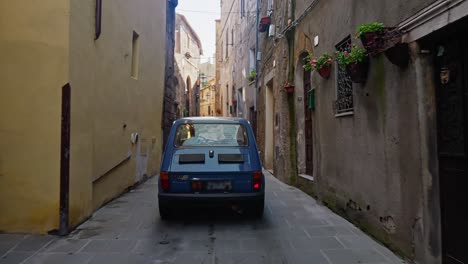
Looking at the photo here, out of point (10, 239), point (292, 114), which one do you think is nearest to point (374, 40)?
point (10, 239)

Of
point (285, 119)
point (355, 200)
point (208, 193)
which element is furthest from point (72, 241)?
point (285, 119)

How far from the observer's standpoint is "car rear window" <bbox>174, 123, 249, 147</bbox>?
6.14 metres

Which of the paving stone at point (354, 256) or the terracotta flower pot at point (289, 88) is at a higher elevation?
the terracotta flower pot at point (289, 88)

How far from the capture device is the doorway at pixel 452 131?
3.30 metres

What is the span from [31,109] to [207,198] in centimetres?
253

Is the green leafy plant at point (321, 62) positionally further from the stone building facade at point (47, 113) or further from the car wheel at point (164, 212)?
the stone building facade at point (47, 113)

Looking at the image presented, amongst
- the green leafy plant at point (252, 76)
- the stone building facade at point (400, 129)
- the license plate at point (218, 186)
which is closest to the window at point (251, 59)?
the green leafy plant at point (252, 76)

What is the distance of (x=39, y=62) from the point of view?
16.4ft

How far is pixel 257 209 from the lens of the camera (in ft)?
19.5

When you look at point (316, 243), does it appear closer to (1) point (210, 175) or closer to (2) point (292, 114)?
(1) point (210, 175)

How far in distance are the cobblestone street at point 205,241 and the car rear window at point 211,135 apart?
1.17 meters

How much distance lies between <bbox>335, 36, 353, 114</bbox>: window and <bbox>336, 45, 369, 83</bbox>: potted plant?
725 millimetres

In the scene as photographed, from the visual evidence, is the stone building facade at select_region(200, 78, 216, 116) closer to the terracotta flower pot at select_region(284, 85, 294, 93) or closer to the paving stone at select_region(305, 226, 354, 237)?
the terracotta flower pot at select_region(284, 85, 294, 93)

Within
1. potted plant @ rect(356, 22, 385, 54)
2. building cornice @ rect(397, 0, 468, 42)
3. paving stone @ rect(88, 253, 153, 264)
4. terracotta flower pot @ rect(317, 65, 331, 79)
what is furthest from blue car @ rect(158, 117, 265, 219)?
building cornice @ rect(397, 0, 468, 42)
